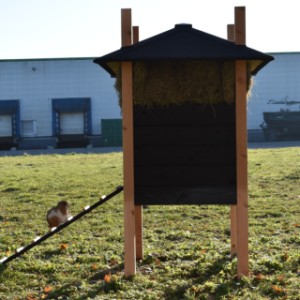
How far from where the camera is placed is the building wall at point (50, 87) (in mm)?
40562

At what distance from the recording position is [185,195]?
20.8 feet

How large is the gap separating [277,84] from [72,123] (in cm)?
1365

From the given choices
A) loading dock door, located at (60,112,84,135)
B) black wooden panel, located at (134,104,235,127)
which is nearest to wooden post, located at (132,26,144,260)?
black wooden panel, located at (134,104,235,127)

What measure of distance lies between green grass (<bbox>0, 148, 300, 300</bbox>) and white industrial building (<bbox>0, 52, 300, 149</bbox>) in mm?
27299

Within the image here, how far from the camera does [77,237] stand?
8484 mm

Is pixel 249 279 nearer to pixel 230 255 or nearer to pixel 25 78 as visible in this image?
pixel 230 255

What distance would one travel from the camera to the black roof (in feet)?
19.6

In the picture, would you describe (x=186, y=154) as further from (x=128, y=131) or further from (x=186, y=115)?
(x=128, y=131)

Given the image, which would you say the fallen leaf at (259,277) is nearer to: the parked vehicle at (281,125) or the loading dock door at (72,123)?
the parked vehicle at (281,125)

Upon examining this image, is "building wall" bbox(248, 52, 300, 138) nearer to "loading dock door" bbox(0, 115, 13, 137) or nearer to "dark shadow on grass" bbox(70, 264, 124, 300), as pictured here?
"loading dock door" bbox(0, 115, 13, 137)

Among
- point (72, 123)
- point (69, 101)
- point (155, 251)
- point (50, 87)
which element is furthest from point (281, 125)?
point (155, 251)

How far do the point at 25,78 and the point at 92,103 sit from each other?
15.0 ft

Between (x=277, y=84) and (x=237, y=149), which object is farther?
(x=277, y=84)

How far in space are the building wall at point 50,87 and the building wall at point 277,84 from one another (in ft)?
30.3
